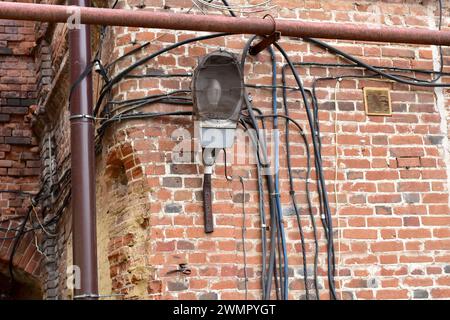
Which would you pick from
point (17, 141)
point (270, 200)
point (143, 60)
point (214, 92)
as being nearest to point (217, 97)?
point (214, 92)

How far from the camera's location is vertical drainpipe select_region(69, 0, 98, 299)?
527 cm

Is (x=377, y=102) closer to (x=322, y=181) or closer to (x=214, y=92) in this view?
(x=322, y=181)

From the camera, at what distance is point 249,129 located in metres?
5.75

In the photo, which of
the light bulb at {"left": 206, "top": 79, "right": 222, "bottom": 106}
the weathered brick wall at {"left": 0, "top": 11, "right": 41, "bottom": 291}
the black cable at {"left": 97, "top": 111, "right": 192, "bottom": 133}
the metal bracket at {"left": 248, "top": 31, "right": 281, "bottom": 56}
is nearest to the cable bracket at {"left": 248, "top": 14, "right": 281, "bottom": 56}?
the metal bracket at {"left": 248, "top": 31, "right": 281, "bottom": 56}

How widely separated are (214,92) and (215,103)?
0.25 ft

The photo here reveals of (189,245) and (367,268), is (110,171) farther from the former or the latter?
(367,268)

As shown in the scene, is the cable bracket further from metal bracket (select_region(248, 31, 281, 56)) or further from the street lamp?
the street lamp

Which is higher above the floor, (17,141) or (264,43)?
(17,141)

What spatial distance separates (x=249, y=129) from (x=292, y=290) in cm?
105

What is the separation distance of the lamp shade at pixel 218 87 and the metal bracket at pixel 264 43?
25 centimetres

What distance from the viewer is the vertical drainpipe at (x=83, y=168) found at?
5273mm

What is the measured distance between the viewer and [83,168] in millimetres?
5430

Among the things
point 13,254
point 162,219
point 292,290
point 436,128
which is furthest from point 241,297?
point 13,254

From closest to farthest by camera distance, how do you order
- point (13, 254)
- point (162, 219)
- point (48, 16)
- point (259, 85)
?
point (48, 16)
point (162, 219)
point (259, 85)
point (13, 254)
